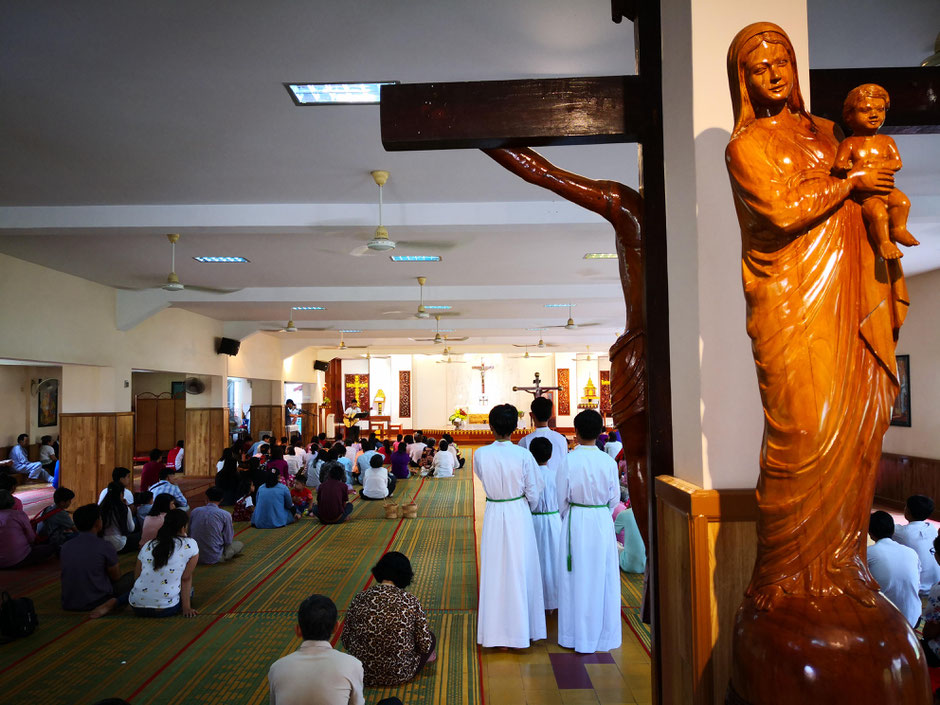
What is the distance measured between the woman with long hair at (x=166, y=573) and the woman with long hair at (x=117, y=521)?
198 centimetres

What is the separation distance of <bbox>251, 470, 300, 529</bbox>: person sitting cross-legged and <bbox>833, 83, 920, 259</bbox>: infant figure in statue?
24.7ft

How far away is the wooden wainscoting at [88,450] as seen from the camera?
9.50 meters

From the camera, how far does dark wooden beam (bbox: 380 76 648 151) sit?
2182 millimetres

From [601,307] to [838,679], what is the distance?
12.0 meters

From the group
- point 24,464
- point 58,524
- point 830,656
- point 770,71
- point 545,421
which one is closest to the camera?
point 830,656

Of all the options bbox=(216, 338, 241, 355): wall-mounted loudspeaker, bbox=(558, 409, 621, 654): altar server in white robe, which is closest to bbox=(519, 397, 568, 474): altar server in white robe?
bbox=(558, 409, 621, 654): altar server in white robe

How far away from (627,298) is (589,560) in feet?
8.06

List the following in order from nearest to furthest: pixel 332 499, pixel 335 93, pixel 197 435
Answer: pixel 335 93 → pixel 332 499 → pixel 197 435

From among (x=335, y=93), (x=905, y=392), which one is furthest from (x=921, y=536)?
(x=905, y=392)

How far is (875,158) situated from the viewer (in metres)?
1.41

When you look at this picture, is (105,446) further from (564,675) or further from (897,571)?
(897,571)

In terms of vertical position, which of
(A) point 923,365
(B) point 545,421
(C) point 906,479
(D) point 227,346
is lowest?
(C) point 906,479

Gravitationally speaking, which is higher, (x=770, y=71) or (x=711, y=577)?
(x=770, y=71)

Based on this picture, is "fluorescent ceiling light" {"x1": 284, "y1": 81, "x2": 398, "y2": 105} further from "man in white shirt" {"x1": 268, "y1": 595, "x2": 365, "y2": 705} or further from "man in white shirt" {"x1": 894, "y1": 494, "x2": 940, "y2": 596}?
"man in white shirt" {"x1": 894, "y1": 494, "x2": 940, "y2": 596}
